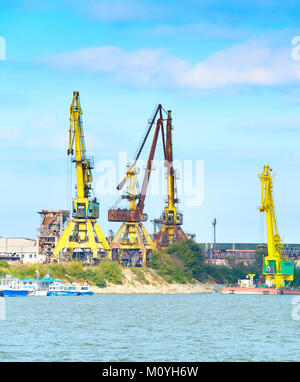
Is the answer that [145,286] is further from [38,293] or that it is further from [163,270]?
[38,293]

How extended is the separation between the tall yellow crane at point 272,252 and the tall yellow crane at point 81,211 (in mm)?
28318

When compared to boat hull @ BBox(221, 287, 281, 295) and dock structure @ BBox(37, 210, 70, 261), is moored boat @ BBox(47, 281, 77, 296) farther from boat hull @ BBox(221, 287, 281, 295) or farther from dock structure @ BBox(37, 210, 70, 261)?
boat hull @ BBox(221, 287, 281, 295)

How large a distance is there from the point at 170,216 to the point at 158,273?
12892mm


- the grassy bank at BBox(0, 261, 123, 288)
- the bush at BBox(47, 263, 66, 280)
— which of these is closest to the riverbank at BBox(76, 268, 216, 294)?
the grassy bank at BBox(0, 261, 123, 288)

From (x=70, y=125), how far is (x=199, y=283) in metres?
40.5

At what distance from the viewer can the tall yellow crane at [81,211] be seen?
142000 millimetres

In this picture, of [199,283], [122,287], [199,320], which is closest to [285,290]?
[199,283]

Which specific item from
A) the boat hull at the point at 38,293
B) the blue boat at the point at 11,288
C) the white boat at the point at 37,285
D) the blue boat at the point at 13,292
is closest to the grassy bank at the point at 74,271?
the white boat at the point at 37,285

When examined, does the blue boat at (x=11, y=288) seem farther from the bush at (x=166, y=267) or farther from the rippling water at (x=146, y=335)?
the bush at (x=166, y=267)

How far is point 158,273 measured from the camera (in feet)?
508

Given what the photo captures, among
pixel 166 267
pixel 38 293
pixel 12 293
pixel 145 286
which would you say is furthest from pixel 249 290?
pixel 12 293

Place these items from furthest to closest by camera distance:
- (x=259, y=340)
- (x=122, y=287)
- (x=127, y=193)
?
(x=127, y=193) < (x=122, y=287) < (x=259, y=340)

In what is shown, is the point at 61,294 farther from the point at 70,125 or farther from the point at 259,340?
the point at 259,340
